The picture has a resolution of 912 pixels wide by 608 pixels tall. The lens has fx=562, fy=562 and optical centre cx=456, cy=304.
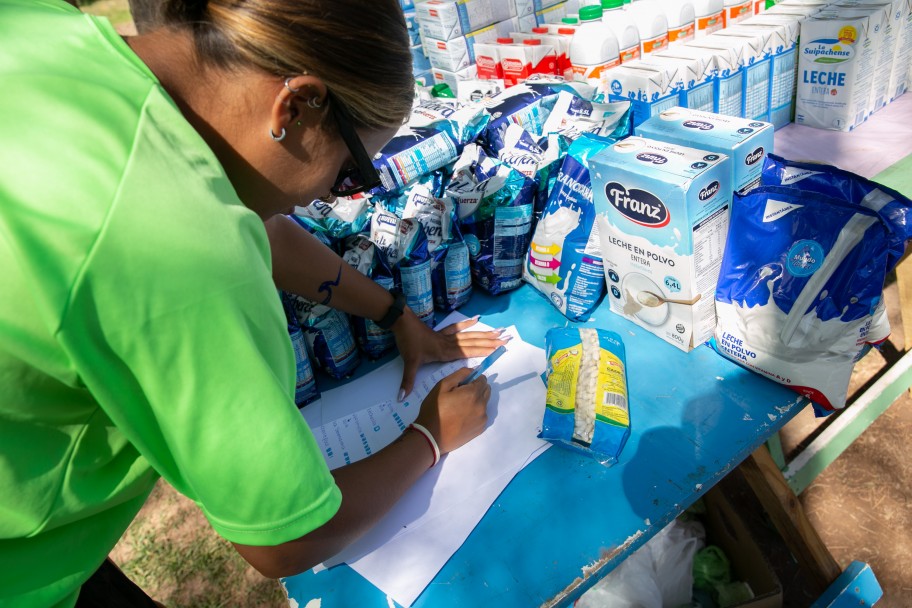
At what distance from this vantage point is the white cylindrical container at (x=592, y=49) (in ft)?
5.49

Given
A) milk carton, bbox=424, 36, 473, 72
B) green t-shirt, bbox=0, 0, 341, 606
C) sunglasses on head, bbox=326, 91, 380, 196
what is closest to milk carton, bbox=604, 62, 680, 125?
milk carton, bbox=424, 36, 473, 72

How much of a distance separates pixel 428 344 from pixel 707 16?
1.48 meters

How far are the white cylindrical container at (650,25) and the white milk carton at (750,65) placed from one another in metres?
0.15

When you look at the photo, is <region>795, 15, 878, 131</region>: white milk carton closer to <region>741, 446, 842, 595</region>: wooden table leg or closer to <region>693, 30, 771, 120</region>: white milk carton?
<region>693, 30, 771, 120</region>: white milk carton

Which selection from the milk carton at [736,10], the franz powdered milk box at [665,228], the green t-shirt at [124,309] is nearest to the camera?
the green t-shirt at [124,309]

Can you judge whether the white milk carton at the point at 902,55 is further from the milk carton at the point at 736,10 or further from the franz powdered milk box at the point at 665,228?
the franz powdered milk box at the point at 665,228

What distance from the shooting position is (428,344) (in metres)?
1.27

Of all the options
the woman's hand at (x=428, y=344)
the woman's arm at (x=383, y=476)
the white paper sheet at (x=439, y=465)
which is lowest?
the white paper sheet at (x=439, y=465)

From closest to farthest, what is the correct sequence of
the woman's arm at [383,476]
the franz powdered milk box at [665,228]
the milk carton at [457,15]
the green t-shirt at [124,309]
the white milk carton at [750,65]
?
the green t-shirt at [124,309], the woman's arm at [383,476], the franz powdered milk box at [665,228], the white milk carton at [750,65], the milk carton at [457,15]

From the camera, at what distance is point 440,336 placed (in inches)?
51.1

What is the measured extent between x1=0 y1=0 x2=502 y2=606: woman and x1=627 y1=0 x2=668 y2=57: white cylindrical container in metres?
1.36

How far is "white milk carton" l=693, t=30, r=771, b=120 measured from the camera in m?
1.59

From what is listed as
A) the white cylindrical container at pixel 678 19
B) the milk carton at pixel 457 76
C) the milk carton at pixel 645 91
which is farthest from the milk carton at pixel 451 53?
the milk carton at pixel 645 91

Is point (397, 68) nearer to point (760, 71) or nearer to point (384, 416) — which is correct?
point (384, 416)
